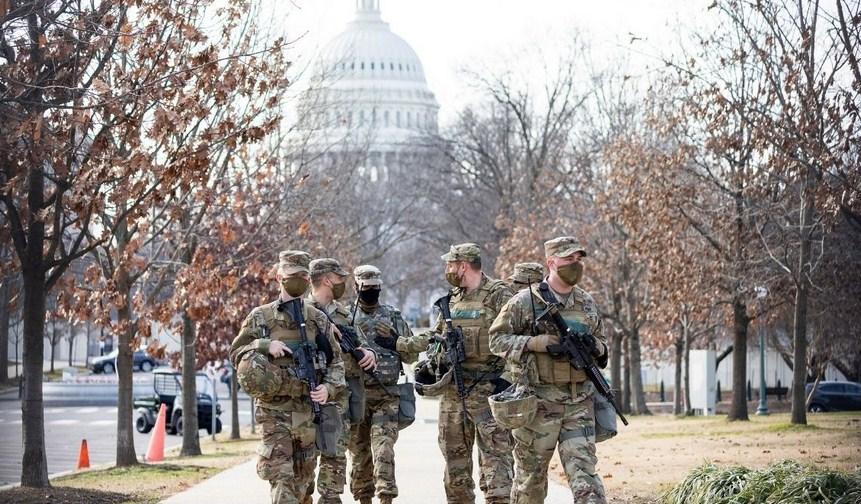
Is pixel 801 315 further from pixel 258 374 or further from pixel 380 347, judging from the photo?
pixel 258 374

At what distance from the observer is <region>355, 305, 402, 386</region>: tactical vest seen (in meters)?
11.7

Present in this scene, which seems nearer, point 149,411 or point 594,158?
point 149,411

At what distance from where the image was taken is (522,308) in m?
9.90

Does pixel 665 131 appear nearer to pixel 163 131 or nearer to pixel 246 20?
pixel 246 20

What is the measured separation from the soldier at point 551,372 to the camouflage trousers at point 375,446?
1754 millimetres

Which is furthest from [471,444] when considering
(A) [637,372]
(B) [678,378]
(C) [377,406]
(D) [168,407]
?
(B) [678,378]

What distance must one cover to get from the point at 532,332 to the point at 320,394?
57.6 inches

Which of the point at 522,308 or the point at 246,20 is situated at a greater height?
the point at 246,20

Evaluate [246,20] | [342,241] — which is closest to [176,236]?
[246,20]

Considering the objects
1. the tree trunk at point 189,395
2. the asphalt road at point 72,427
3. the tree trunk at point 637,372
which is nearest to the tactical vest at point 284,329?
the asphalt road at point 72,427

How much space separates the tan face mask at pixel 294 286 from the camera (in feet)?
33.2

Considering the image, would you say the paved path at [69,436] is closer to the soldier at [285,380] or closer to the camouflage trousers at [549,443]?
the soldier at [285,380]

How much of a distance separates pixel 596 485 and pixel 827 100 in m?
11.2

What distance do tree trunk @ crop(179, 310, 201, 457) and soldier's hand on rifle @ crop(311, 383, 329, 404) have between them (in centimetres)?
1382
